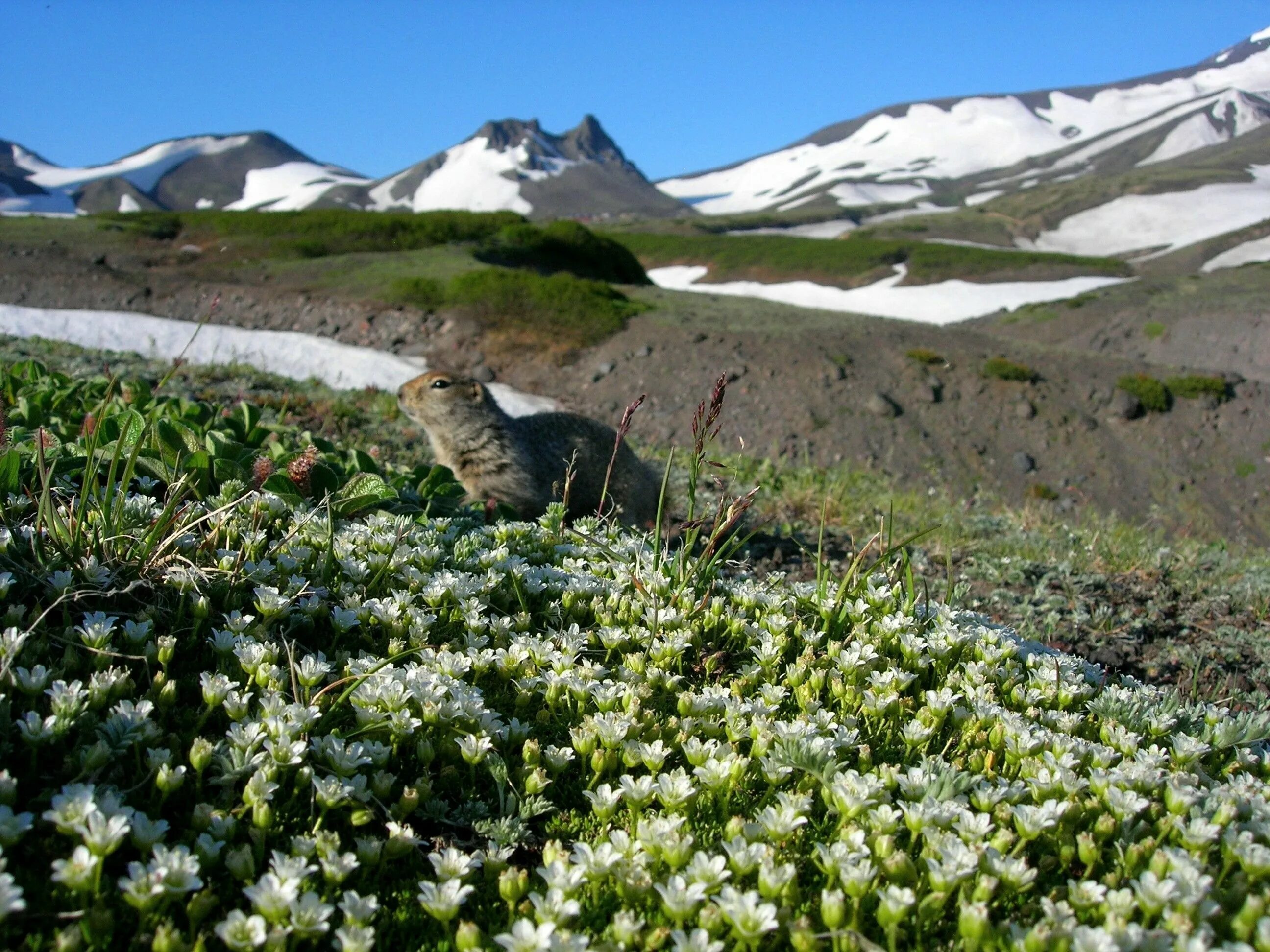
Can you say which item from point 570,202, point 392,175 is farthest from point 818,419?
point 392,175

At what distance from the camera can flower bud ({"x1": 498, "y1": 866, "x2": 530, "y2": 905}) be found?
7.67 ft

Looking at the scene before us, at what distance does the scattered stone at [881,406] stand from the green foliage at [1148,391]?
5.12 metres

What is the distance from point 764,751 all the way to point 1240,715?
6.53 ft

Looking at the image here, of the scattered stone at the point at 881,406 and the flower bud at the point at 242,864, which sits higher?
the flower bud at the point at 242,864

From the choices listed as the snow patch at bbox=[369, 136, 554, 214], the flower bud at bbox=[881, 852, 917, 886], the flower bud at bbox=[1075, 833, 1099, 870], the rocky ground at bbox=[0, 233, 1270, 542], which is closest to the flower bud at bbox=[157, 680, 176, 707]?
the flower bud at bbox=[881, 852, 917, 886]

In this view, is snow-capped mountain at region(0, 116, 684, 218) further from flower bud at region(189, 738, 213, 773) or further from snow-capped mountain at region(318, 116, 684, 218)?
flower bud at region(189, 738, 213, 773)

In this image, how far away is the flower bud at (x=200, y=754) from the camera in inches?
98.5

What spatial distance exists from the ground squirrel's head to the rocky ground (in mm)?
6376

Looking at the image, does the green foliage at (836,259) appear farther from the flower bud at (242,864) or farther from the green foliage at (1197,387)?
the flower bud at (242,864)

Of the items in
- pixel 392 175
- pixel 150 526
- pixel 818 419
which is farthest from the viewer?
pixel 392 175

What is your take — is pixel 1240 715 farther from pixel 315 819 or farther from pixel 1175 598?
pixel 1175 598

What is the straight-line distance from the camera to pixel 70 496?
414cm

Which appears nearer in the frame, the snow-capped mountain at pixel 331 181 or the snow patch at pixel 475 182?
the snow-capped mountain at pixel 331 181

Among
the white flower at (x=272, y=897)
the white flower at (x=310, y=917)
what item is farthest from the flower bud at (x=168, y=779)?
the white flower at (x=310, y=917)
